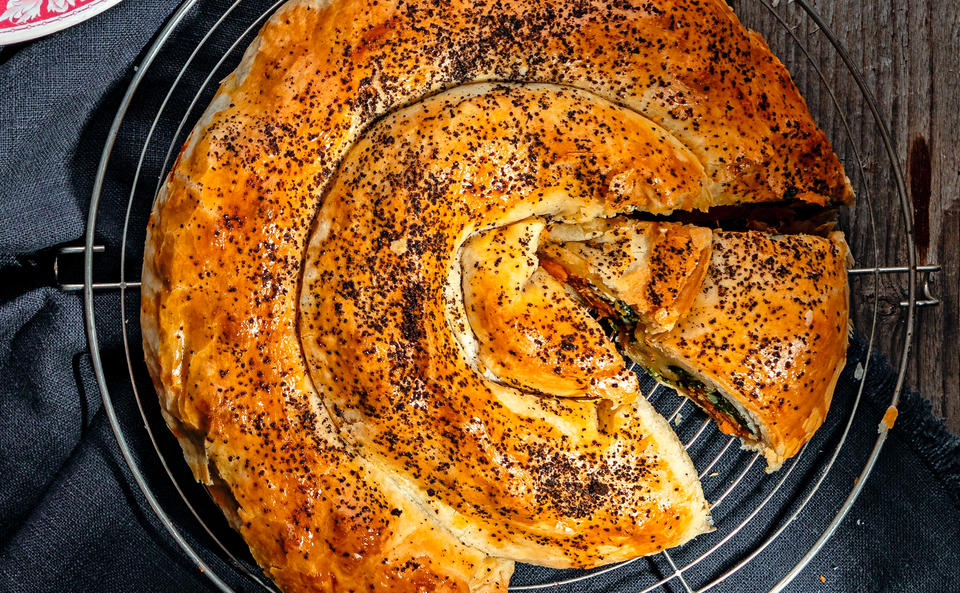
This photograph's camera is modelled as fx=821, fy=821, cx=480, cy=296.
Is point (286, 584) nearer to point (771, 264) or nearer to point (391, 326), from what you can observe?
point (391, 326)

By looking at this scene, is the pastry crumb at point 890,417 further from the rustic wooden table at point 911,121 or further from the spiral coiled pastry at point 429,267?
the spiral coiled pastry at point 429,267

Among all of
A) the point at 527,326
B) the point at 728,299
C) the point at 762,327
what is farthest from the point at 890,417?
the point at 527,326

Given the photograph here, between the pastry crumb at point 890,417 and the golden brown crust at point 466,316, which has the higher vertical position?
the pastry crumb at point 890,417

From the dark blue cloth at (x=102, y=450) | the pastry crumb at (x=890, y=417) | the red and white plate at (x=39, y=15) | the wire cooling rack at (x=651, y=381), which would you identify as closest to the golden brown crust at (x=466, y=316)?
the wire cooling rack at (x=651, y=381)

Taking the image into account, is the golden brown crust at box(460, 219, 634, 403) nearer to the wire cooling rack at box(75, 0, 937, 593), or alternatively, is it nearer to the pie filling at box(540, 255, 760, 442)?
the pie filling at box(540, 255, 760, 442)

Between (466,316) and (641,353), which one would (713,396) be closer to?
(641,353)
